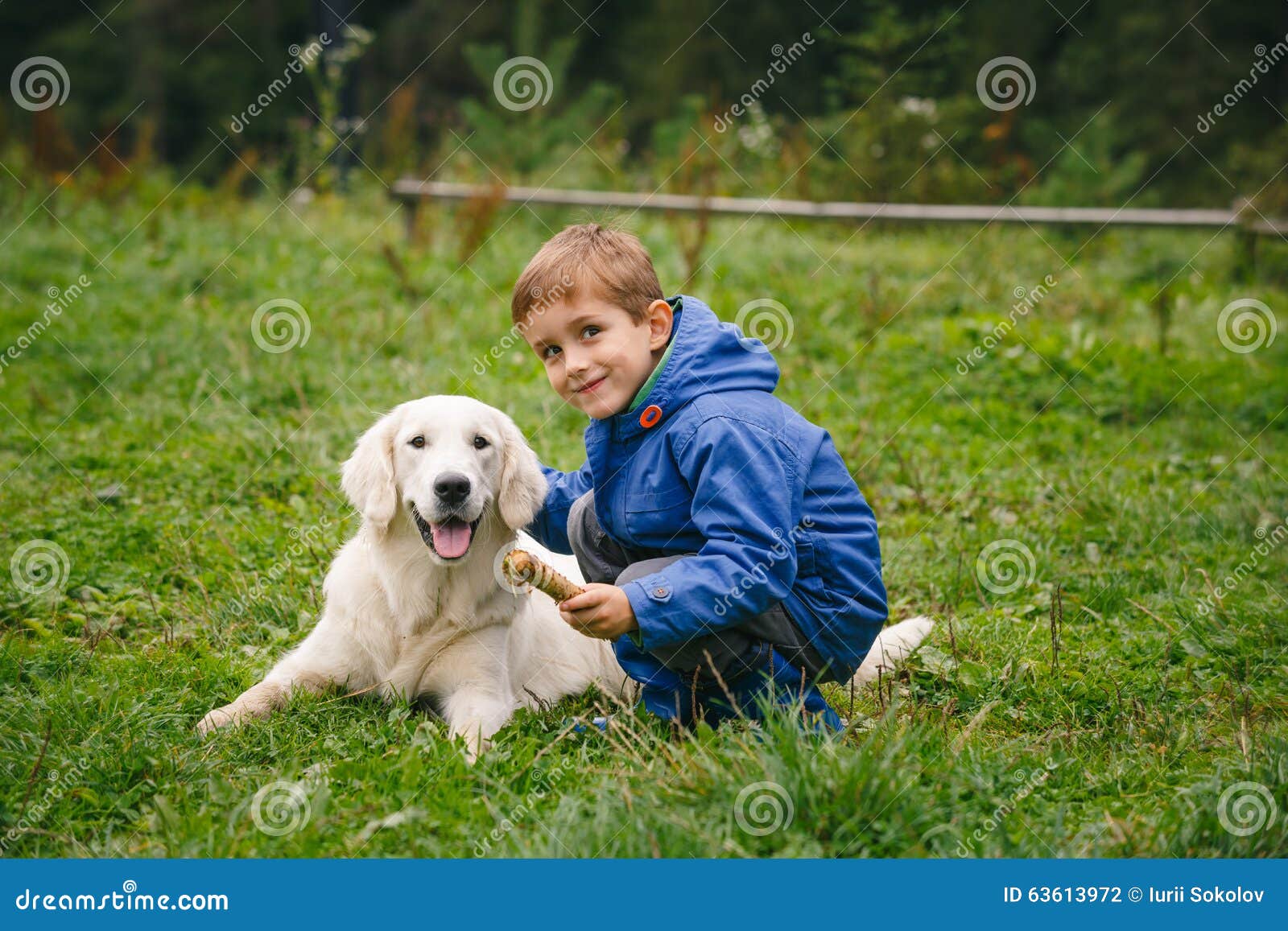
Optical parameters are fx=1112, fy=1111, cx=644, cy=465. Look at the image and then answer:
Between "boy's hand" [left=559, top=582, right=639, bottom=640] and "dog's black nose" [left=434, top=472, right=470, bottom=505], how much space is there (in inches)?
20.1

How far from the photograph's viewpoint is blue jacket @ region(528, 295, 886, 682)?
2.78m

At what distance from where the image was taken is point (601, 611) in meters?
2.76

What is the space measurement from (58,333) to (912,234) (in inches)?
310

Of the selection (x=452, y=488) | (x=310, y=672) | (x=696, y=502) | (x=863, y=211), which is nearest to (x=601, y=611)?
(x=696, y=502)

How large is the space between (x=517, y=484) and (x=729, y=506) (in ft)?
2.64

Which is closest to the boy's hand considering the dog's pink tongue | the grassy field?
the grassy field

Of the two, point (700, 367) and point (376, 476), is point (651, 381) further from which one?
point (376, 476)

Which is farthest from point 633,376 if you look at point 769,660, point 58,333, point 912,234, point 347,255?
point 912,234

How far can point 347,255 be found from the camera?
29.4ft

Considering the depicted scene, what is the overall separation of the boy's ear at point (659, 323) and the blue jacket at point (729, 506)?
0.14ft

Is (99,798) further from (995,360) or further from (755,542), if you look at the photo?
(995,360)

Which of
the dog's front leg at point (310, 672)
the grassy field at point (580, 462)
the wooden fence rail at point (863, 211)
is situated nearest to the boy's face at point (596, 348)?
the grassy field at point (580, 462)

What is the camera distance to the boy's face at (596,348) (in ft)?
9.92

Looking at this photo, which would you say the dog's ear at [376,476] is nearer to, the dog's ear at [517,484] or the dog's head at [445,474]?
the dog's head at [445,474]
